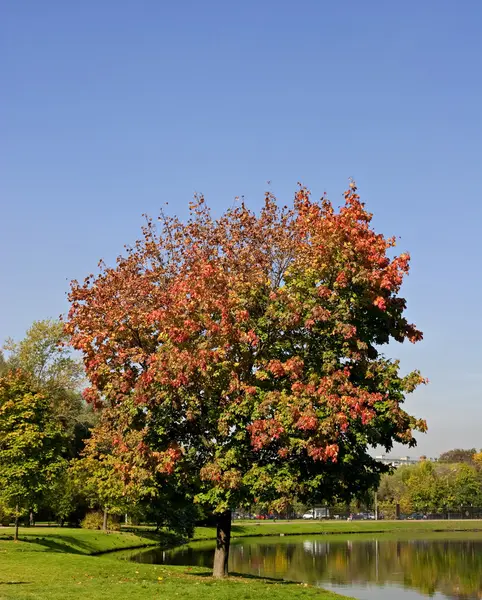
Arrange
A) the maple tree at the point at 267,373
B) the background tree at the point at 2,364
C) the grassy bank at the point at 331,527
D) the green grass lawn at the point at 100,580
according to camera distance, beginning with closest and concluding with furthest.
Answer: the green grass lawn at the point at 100,580 → the maple tree at the point at 267,373 → the background tree at the point at 2,364 → the grassy bank at the point at 331,527

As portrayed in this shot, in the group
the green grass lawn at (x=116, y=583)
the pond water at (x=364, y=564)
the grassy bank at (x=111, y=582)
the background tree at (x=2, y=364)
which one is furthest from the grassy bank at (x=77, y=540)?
the background tree at (x=2, y=364)

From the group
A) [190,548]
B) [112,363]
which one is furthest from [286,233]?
[190,548]

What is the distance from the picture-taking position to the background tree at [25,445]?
39.2m

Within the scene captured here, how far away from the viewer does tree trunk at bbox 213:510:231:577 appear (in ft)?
91.8

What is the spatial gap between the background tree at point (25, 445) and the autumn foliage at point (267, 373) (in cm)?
1354

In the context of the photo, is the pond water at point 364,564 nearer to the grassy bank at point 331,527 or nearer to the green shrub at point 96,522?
the green shrub at point 96,522

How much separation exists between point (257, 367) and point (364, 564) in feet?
94.9

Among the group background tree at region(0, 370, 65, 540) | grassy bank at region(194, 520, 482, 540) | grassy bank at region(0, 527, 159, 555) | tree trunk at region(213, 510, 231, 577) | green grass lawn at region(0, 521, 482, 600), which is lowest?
grassy bank at region(194, 520, 482, 540)

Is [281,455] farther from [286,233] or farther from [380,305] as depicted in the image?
[286,233]

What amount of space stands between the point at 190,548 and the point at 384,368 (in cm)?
4275

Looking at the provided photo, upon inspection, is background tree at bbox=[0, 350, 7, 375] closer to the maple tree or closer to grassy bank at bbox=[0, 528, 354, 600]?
grassy bank at bbox=[0, 528, 354, 600]

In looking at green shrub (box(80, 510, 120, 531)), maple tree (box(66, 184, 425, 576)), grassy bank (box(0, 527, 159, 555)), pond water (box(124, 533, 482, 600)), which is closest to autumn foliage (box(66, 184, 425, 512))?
maple tree (box(66, 184, 425, 576))

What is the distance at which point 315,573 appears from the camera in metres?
41.8

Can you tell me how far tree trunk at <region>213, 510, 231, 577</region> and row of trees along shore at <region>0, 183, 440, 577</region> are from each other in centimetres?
7
